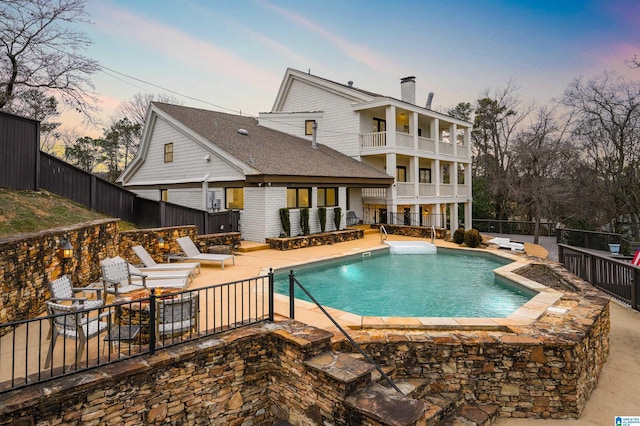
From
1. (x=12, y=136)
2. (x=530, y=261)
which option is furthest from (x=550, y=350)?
(x=12, y=136)

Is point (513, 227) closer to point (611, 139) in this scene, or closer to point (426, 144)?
point (611, 139)

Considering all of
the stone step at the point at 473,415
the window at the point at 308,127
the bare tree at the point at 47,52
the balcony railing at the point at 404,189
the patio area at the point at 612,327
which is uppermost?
the bare tree at the point at 47,52

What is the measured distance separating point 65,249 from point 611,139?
2921cm

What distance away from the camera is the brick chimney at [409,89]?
25406 millimetres

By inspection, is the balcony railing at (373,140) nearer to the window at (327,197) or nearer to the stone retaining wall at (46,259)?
the window at (327,197)

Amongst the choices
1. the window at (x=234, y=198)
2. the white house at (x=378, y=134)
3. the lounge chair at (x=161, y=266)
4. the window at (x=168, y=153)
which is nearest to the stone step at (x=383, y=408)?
the lounge chair at (x=161, y=266)

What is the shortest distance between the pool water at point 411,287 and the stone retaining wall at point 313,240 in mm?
2693

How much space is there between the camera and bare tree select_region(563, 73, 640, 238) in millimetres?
21953

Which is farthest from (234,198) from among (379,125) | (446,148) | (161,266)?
(446,148)

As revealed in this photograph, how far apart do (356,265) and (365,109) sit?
1253 cm

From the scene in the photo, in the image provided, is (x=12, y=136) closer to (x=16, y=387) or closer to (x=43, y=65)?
(x=16, y=387)

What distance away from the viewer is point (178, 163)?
1888 centimetres

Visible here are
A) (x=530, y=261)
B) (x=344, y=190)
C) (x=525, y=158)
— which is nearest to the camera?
(x=530, y=261)

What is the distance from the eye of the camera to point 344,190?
19453 mm
